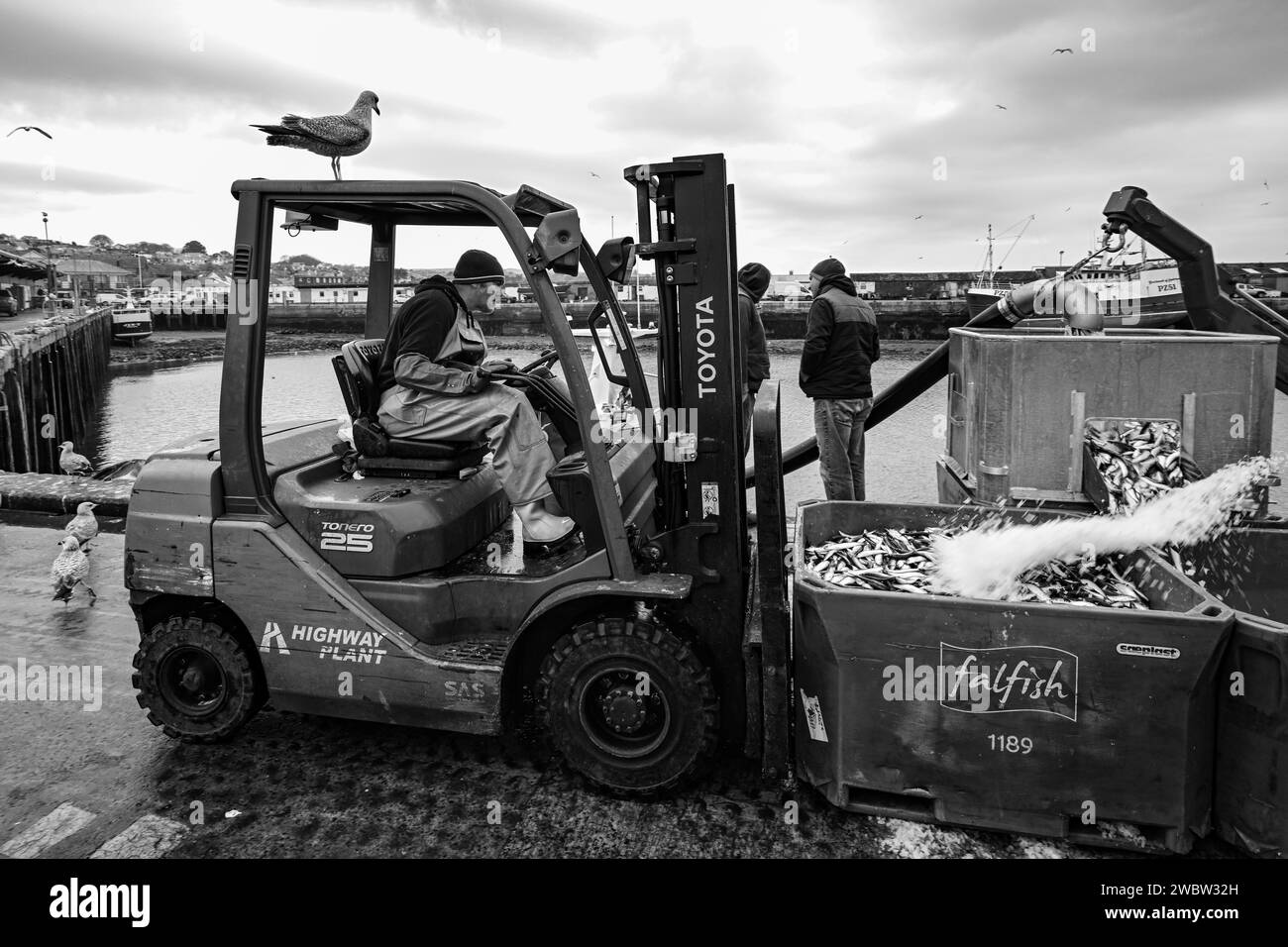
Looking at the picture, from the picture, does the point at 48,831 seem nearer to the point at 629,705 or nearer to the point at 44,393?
the point at 629,705

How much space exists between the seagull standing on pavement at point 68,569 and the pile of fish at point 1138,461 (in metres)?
7.04

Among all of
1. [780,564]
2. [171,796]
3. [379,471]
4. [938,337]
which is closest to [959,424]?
[780,564]

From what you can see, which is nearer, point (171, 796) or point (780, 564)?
point (780, 564)

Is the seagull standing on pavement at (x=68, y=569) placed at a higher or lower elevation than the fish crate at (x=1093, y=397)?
lower

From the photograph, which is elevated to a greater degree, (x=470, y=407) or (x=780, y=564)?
(x=470, y=407)

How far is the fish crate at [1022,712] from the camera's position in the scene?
327 cm

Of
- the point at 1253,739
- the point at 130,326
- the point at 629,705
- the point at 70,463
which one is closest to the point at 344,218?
the point at 629,705

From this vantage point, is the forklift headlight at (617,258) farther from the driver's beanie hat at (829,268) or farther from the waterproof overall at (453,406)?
the driver's beanie hat at (829,268)

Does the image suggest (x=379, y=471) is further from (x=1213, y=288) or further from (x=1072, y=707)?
(x=1213, y=288)

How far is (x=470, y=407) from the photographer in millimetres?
4316

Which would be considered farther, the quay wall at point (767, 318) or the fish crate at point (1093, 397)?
the quay wall at point (767, 318)

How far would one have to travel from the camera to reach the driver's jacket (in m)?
4.30

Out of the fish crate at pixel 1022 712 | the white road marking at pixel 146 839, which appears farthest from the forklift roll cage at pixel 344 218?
the white road marking at pixel 146 839

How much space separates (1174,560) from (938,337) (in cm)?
4710
